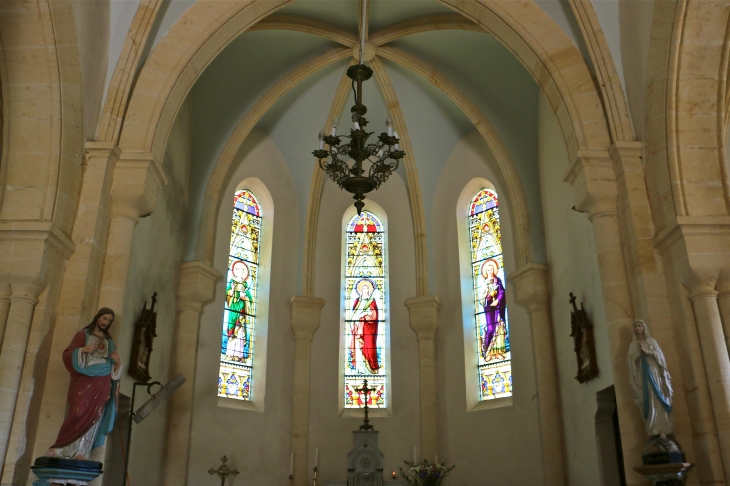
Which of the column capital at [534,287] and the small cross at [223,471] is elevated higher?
the column capital at [534,287]

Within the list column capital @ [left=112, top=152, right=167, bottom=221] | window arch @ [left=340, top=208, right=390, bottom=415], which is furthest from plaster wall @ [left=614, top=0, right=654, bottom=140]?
window arch @ [left=340, top=208, right=390, bottom=415]

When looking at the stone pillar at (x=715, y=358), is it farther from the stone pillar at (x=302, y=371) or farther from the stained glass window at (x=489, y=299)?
the stone pillar at (x=302, y=371)

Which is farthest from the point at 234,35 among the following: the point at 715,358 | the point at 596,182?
the point at 715,358

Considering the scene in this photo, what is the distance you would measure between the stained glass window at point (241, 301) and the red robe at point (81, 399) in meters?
5.52

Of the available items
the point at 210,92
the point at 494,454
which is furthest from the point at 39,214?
the point at 494,454

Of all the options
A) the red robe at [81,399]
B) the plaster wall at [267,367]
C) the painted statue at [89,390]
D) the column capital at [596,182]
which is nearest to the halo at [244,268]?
the plaster wall at [267,367]

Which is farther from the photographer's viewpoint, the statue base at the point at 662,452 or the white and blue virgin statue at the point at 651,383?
the white and blue virgin statue at the point at 651,383

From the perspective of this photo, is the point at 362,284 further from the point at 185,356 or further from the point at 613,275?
the point at 613,275

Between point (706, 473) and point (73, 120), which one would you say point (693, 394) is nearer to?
point (706, 473)

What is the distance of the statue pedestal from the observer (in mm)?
6445

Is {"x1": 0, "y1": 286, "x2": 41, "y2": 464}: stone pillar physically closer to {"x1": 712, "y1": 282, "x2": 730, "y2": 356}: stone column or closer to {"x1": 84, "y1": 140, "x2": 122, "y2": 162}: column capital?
{"x1": 84, "y1": 140, "x2": 122, "y2": 162}: column capital

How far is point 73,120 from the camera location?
316 inches

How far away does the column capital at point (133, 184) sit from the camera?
8188mm

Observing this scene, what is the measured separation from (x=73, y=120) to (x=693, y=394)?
716 cm
